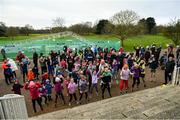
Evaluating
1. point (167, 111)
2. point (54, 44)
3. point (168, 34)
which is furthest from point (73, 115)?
point (168, 34)

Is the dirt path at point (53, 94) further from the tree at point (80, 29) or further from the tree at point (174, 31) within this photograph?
the tree at point (80, 29)

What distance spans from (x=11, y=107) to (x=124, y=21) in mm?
42287

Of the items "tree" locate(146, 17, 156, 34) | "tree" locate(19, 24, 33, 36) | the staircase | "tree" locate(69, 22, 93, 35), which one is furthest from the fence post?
"tree" locate(146, 17, 156, 34)

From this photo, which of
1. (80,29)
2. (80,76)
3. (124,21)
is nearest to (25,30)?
(80,29)

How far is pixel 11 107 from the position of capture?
462 centimetres

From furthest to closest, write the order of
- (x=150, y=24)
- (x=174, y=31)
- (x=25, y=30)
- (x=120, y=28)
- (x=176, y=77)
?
(x=150, y=24) → (x=25, y=30) → (x=120, y=28) → (x=174, y=31) → (x=176, y=77)

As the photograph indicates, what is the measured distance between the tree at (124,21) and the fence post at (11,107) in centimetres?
3960

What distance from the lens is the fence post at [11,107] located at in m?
4.44

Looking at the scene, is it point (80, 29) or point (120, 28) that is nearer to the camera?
point (120, 28)

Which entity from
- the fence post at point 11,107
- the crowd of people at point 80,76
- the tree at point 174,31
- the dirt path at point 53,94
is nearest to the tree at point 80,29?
the tree at point 174,31

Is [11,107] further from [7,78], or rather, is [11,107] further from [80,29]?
[80,29]

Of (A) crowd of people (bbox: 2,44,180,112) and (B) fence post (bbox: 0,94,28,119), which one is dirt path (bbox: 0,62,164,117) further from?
(B) fence post (bbox: 0,94,28,119)

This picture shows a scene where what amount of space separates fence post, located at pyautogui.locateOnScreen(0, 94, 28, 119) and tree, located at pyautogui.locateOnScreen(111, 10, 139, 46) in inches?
1559

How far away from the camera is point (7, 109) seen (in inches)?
178
